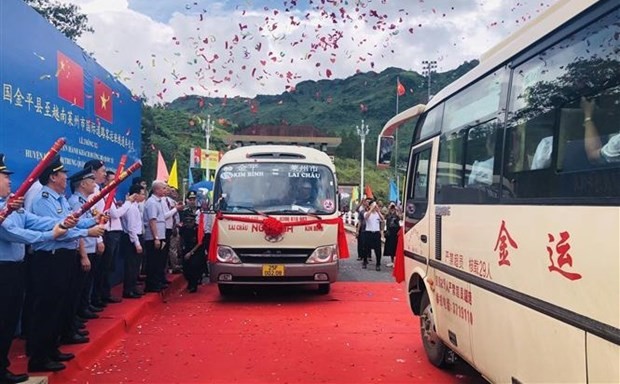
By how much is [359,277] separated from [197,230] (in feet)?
12.7

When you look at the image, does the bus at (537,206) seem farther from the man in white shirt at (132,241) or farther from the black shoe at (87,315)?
the man in white shirt at (132,241)

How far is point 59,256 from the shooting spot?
498 cm

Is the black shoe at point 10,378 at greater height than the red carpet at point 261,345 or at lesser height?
greater

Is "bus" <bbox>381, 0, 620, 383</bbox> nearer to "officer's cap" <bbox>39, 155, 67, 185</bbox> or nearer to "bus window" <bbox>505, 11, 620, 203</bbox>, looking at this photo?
"bus window" <bbox>505, 11, 620, 203</bbox>

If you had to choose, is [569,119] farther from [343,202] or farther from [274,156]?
[343,202]

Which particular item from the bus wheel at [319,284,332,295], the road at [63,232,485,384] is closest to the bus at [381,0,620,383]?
the road at [63,232,485,384]

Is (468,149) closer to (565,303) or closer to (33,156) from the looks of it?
(565,303)

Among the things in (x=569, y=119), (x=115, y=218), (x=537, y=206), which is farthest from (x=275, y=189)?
(x=569, y=119)

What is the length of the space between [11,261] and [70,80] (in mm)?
4161

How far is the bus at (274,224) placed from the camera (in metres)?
8.84

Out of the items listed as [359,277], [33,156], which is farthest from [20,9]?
[359,277]

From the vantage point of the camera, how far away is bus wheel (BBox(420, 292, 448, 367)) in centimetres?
547

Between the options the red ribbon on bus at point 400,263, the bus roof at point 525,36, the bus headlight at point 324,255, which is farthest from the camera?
the bus headlight at point 324,255

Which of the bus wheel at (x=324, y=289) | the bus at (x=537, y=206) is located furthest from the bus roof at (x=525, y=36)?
the bus wheel at (x=324, y=289)
